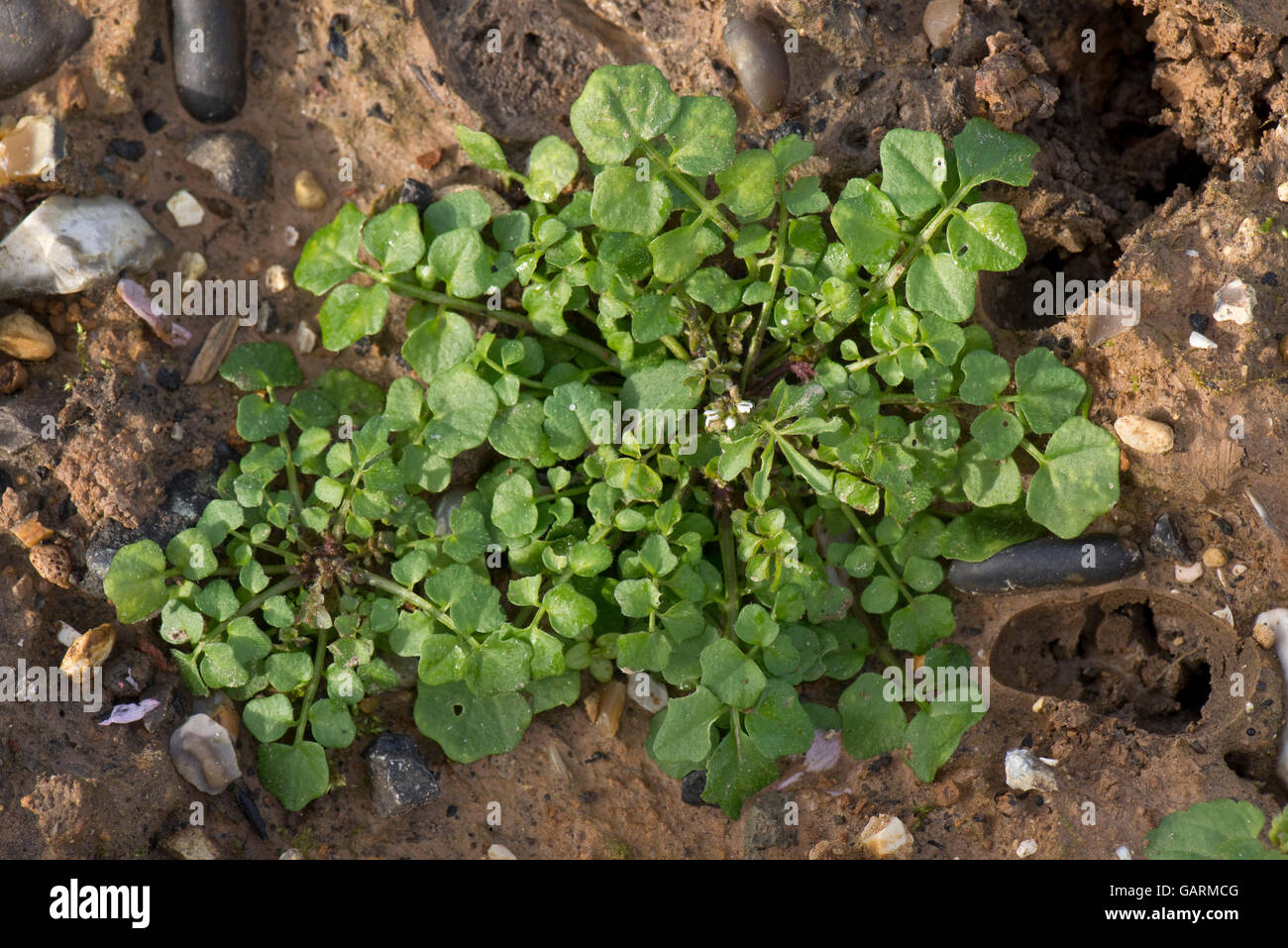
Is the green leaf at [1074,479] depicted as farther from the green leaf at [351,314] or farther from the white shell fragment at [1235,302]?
the green leaf at [351,314]

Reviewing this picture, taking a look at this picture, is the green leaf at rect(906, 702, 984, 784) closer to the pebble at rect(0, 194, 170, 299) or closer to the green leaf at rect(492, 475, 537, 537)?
the green leaf at rect(492, 475, 537, 537)

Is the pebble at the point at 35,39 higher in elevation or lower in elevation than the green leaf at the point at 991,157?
higher

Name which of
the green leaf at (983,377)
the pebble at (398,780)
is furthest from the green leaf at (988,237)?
the pebble at (398,780)

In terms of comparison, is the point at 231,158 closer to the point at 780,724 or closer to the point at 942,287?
the point at 942,287

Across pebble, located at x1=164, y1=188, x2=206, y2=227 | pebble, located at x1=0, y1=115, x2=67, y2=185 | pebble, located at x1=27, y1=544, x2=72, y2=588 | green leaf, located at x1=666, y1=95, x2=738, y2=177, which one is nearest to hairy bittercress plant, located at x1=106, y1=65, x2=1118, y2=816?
green leaf, located at x1=666, y1=95, x2=738, y2=177

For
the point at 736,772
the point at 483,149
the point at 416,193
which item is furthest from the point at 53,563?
the point at 736,772

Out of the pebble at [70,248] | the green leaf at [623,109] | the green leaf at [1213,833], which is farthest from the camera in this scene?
the pebble at [70,248]

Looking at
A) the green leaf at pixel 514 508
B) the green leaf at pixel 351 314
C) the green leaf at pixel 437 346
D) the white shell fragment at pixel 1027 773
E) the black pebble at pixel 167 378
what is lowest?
the white shell fragment at pixel 1027 773

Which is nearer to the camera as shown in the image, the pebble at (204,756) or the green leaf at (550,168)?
the pebble at (204,756)
